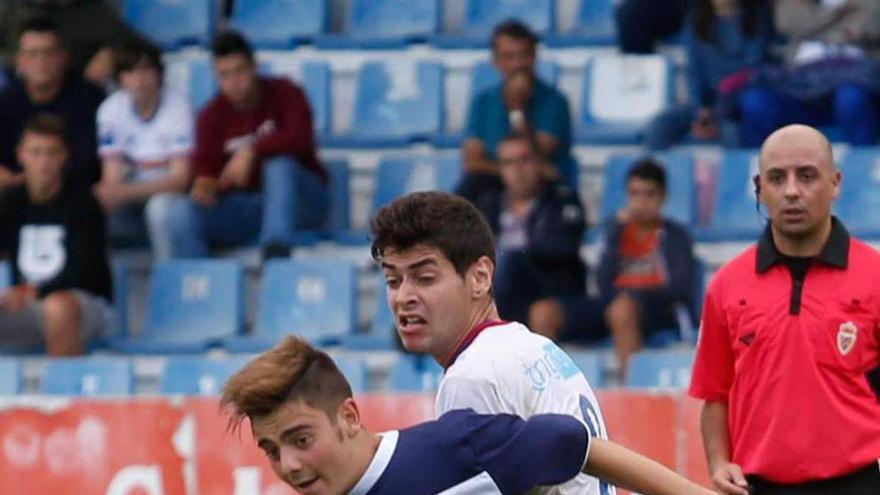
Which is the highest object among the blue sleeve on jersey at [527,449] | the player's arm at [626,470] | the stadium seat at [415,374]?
the blue sleeve on jersey at [527,449]

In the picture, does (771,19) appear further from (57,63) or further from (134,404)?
(134,404)

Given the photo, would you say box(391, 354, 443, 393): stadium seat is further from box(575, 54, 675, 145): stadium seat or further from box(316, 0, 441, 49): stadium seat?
box(316, 0, 441, 49): stadium seat

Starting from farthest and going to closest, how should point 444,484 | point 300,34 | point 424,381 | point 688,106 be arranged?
point 300,34, point 688,106, point 424,381, point 444,484

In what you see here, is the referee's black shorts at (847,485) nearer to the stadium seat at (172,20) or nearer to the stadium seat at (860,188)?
the stadium seat at (860,188)

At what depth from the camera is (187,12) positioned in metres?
12.6

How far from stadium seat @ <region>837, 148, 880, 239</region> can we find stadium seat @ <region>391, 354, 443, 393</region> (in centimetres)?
228

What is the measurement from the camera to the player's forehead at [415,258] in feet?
14.0

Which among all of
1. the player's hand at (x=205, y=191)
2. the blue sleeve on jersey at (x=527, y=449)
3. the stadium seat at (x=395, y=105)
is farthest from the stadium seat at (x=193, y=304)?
the blue sleeve on jersey at (x=527, y=449)

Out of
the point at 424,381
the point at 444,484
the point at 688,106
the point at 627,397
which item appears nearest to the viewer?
the point at 444,484

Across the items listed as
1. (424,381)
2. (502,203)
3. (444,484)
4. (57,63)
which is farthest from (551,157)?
(444,484)

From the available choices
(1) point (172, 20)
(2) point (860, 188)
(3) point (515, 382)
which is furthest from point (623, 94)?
(3) point (515, 382)

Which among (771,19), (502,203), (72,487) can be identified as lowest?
(72,487)

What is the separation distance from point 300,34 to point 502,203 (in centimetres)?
284

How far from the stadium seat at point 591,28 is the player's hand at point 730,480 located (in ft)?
20.8
